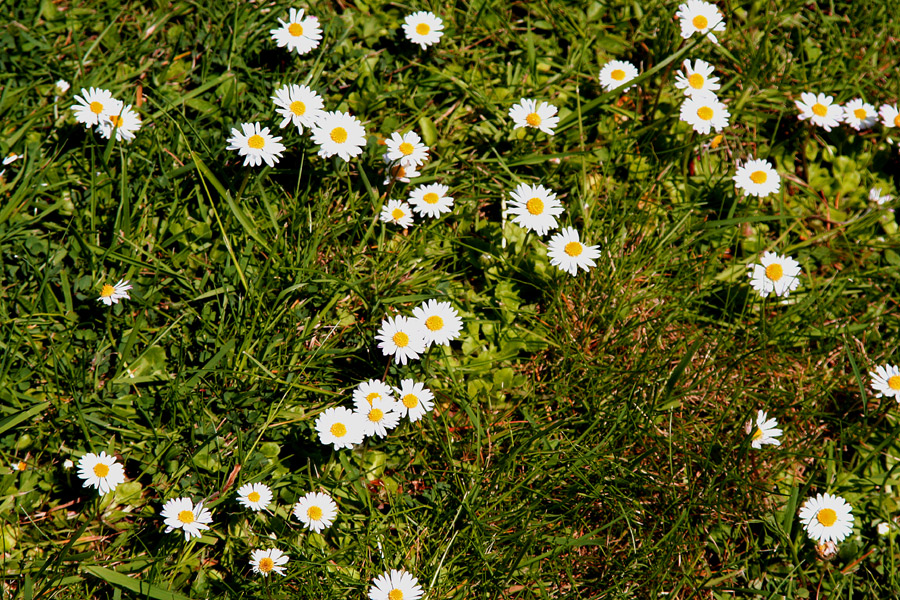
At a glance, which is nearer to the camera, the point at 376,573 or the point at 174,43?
the point at 376,573

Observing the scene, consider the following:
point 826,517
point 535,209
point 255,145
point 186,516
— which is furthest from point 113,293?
point 826,517

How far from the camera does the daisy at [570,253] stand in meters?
2.86

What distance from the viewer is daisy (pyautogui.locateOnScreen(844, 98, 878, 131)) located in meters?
3.42

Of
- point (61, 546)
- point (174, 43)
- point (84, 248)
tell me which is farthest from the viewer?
point (174, 43)

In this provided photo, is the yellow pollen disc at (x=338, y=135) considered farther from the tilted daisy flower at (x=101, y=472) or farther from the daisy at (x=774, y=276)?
the daisy at (x=774, y=276)

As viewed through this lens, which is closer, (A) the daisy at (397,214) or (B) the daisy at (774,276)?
(A) the daisy at (397,214)

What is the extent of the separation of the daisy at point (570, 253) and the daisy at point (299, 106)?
107 cm

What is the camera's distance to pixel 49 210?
9.53 feet

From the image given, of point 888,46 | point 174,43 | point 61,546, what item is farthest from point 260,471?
point 888,46

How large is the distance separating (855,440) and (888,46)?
2.03 m

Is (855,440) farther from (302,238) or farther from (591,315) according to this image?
(302,238)

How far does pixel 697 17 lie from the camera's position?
10.8 ft

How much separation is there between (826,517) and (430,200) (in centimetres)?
193

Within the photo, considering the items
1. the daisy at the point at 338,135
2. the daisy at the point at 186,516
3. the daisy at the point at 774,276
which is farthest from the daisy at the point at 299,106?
the daisy at the point at 774,276
